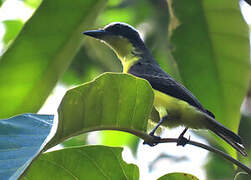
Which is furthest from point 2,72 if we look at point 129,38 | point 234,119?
point 129,38

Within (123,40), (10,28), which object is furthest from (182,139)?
(10,28)

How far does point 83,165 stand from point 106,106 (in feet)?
0.97

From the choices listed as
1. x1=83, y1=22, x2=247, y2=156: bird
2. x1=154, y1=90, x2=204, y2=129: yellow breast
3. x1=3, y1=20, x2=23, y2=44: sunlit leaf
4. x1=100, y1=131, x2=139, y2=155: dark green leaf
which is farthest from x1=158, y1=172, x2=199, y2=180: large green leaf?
x1=3, y1=20, x2=23, y2=44: sunlit leaf

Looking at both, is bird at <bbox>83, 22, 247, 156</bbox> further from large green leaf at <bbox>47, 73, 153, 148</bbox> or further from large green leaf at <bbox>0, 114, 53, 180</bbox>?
large green leaf at <bbox>0, 114, 53, 180</bbox>

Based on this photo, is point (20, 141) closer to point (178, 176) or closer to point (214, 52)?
point (178, 176)

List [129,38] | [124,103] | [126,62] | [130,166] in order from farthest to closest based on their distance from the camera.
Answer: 1. [129,38]
2. [126,62]
3. [130,166]
4. [124,103]

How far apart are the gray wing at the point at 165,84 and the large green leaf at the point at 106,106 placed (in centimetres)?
91

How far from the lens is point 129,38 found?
4.06m

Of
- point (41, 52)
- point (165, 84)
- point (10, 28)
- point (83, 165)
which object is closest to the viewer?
point (83, 165)

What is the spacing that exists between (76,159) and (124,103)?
30cm

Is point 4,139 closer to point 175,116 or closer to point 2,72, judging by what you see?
point 2,72

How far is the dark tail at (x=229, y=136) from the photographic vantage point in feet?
8.30

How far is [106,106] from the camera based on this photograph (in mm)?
1893

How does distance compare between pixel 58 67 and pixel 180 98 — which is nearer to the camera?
Answer: pixel 58 67
